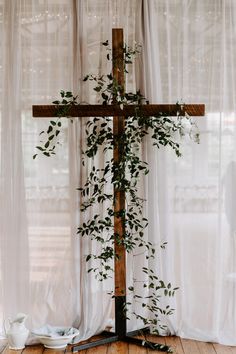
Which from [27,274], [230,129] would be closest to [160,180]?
[230,129]

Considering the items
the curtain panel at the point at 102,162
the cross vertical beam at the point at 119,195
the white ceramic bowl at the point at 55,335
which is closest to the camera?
the cross vertical beam at the point at 119,195

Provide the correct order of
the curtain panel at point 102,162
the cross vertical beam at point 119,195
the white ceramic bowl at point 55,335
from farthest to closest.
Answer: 1. the curtain panel at point 102,162
2. the white ceramic bowl at point 55,335
3. the cross vertical beam at point 119,195

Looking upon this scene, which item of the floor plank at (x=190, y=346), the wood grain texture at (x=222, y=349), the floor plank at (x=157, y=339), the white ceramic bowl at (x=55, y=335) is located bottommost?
the wood grain texture at (x=222, y=349)

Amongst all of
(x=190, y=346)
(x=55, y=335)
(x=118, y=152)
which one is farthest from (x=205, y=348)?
(x=118, y=152)

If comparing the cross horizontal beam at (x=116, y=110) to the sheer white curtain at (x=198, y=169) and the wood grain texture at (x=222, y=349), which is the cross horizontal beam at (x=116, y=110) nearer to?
the sheer white curtain at (x=198, y=169)

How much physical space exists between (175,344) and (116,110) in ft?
5.39

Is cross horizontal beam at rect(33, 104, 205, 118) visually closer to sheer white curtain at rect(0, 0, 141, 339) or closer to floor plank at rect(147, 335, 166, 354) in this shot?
sheer white curtain at rect(0, 0, 141, 339)

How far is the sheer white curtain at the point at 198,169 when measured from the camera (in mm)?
4152

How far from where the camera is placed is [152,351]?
3969 millimetres

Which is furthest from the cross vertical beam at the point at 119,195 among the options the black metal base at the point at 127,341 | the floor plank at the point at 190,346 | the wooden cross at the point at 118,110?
the floor plank at the point at 190,346

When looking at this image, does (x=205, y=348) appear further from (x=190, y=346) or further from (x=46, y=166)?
(x=46, y=166)

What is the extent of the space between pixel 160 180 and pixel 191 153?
289 mm

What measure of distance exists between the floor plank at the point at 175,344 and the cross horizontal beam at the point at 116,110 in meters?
1.57

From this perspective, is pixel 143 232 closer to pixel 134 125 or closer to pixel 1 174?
pixel 134 125
